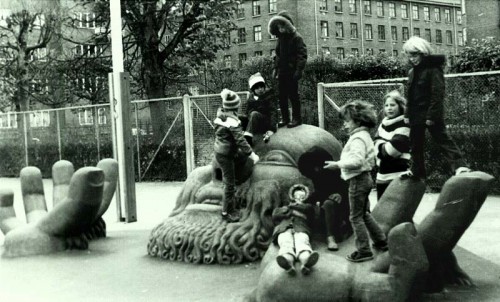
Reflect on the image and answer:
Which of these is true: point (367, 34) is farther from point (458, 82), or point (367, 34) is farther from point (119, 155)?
point (119, 155)

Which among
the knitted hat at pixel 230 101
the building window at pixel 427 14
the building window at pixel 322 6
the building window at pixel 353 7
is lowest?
the knitted hat at pixel 230 101

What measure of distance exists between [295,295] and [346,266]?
57 centimetres

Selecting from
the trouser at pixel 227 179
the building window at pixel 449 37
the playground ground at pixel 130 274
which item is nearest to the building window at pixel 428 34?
the building window at pixel 449 37

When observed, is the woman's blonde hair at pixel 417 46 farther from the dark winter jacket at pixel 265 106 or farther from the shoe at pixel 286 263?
the shoe at pixel 286 263

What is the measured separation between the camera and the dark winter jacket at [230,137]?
7805 mm

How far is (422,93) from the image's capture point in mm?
6438

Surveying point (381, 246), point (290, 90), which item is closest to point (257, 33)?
point (290, 90)

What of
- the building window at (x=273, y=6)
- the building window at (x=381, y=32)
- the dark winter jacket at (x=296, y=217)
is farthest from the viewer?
the building window at (x=273, y=6)

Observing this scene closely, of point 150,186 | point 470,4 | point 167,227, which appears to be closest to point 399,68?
point 470,4

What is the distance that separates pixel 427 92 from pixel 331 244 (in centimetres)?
177

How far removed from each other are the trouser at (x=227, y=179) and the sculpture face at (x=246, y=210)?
0.50ft

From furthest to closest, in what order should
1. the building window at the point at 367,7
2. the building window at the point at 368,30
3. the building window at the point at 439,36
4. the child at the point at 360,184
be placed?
the building window at the point at 368,30 < the building window at the point at 367,7 < the building window at the point at 439,36 < the child at the point at 360,184

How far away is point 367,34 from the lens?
47031mm

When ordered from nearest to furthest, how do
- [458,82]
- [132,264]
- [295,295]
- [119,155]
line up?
[295,295]
[132,264]
[119,155]
[458,82]
